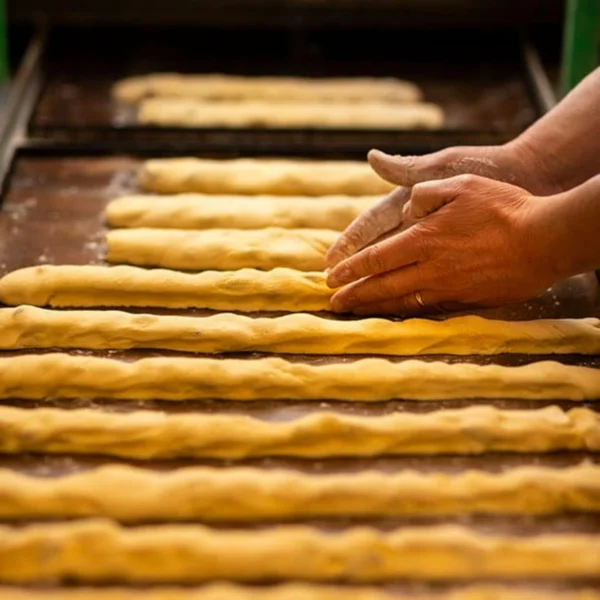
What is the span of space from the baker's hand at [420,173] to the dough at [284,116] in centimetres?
80

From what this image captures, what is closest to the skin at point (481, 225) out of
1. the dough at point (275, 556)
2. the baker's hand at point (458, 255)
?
the baker's hand at point (458, 255)

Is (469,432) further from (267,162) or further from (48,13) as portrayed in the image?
(48,13)

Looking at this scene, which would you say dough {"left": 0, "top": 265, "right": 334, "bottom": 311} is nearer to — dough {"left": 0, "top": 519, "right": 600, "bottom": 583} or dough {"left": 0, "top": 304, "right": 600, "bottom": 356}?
dough {"left": 0, "top": 304, "right": 600, "bottom": 356}

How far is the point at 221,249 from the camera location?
2188mm

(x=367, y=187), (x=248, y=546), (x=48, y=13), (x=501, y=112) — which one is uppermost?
(x=48, y=13)

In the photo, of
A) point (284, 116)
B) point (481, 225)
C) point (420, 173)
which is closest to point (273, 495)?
point (481, 225)

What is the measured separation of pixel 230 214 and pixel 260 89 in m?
0.97

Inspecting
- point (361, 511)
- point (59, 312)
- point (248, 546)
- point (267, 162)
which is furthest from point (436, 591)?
point (267, 162)

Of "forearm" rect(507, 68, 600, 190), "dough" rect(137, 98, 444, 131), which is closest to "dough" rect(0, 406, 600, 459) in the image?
"forearm" rect(507, 68, 600, 190)

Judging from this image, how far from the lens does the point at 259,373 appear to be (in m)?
1.81

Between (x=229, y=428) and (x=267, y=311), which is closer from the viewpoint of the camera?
(x=229, y=428)

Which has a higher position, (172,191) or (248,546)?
(172,191)

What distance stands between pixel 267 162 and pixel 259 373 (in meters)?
0.99

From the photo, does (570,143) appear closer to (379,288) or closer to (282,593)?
(379,288)
